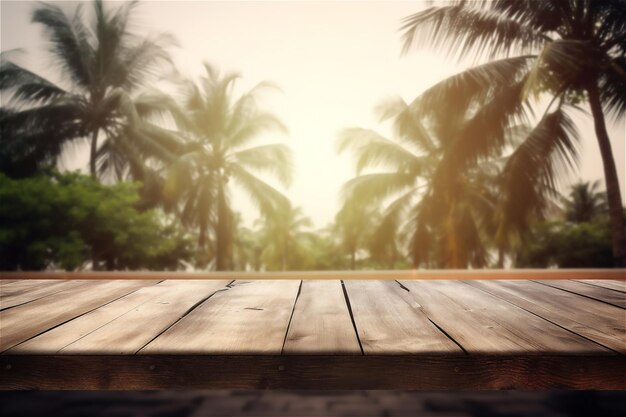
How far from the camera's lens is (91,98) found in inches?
498

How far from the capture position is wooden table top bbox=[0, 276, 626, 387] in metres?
0.83

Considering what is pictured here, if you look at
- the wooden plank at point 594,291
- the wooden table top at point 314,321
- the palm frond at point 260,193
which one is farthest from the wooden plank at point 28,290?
the palm frond at point 260,193

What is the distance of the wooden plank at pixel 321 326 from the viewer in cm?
85

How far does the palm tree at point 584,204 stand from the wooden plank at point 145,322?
27885mm

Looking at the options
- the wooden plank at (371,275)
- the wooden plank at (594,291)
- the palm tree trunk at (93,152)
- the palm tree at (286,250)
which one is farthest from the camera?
the palm tree at (286,250)

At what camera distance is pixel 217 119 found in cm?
1385

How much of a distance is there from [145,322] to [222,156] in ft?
43.8

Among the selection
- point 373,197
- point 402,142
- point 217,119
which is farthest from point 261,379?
point 217,119

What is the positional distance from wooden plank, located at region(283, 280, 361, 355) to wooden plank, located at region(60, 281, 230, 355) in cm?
32

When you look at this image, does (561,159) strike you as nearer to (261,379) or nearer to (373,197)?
(373,197)

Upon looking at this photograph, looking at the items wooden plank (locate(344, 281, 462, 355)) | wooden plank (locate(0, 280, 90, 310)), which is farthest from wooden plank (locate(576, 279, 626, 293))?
wooden plank (locate(0, 280, 90, 310))

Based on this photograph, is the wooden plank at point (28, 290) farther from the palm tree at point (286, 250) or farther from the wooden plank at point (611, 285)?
the palm tree at point (286, 250)

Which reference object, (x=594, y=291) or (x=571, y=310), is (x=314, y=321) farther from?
(x=594, y=291)

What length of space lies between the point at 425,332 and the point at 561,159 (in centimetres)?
732
